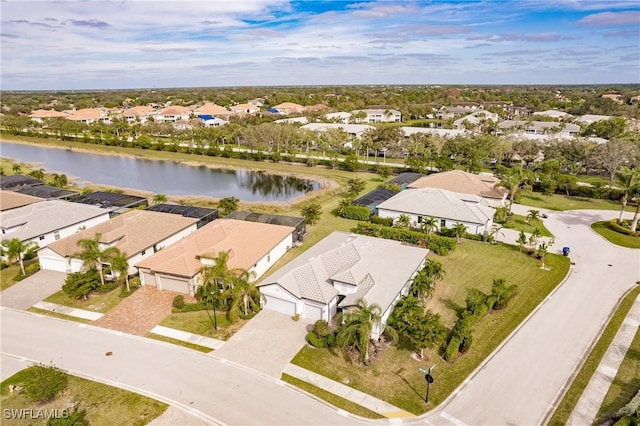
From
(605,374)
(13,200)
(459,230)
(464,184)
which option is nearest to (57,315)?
(13,200)

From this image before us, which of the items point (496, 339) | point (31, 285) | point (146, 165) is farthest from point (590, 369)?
point (146, 165)

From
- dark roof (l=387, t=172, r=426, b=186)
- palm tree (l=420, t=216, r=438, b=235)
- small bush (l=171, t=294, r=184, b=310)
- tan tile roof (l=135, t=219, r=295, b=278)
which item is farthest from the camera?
dark roof (l=387, t=172, r=426, b=186)

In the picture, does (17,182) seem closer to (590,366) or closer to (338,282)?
(338,282)

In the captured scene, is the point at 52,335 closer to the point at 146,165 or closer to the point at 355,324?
the point at 355,324

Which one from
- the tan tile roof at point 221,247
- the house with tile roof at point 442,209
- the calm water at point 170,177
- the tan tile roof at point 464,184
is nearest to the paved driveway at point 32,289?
the tan tile roof at point 221,247

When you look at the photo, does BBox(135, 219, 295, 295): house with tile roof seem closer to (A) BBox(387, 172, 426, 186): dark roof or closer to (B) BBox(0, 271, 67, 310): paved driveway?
(B) BBox(0, 271, 67, 310): paved driveway

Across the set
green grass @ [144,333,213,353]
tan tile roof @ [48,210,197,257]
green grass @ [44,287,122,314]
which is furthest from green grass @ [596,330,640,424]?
tan tile roof @ [48,210,197,257]

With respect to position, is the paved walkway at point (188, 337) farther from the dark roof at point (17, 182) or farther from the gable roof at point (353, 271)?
the dark roof at point (17, 182)
